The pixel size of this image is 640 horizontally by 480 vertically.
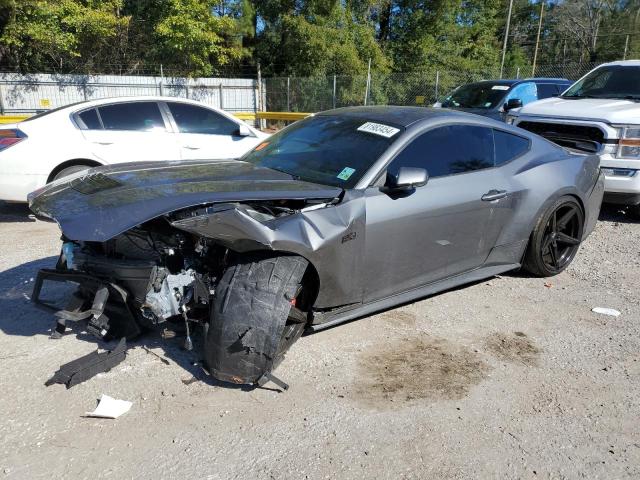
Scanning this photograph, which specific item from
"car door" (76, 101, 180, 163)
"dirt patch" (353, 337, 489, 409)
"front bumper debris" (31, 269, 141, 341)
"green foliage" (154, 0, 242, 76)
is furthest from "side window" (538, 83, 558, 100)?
"green foliage" (154, 0, 242, 76)

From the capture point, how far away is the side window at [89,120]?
7.05 m

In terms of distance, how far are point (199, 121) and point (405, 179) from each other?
15.7ft

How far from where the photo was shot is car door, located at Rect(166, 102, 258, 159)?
7.50m

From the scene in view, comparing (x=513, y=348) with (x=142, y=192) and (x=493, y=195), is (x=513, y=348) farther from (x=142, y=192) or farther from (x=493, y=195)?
(x=142, y=192)

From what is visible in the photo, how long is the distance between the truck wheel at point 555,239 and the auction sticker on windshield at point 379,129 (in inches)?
69.1

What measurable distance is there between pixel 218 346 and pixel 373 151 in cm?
177

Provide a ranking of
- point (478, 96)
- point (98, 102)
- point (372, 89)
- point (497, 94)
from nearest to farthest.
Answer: point (98, 102), point (497, 94), point (478, 96), point (372, 89)

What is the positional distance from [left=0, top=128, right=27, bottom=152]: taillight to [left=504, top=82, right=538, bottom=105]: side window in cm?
901

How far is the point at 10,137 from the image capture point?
22.0 ft

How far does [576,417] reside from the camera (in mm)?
3145

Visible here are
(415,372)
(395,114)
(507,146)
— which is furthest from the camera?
(507,146)

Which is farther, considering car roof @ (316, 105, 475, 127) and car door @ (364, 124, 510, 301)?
car roof @ (316, 105, 475, 127)

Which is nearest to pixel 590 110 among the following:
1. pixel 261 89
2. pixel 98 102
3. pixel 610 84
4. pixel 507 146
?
pixel 610 84

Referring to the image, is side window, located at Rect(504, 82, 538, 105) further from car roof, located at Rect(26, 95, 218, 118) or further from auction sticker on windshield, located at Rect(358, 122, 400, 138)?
auction sticker on windshield, located at Rect(358, 122, 400, 138)
